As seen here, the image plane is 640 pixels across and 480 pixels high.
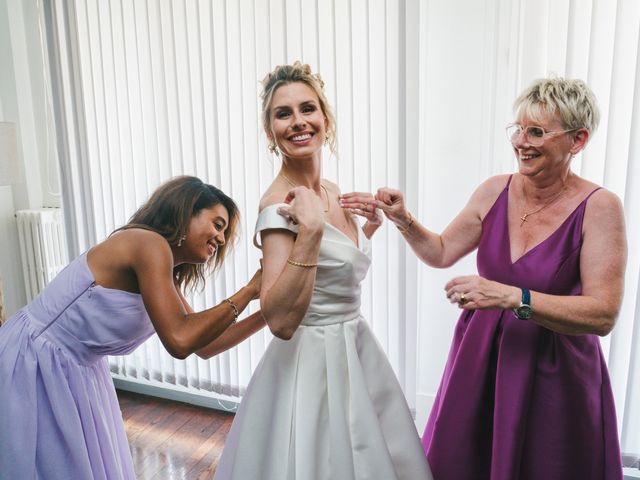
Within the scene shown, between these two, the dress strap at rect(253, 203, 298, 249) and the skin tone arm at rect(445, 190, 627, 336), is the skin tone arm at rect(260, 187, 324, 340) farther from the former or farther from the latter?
the skin tone arm at rect(445, 190, 627, 336)

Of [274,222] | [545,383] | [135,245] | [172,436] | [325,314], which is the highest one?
[274,222]

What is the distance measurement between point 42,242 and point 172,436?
1609 mm

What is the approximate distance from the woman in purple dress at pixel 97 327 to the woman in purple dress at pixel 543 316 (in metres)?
0.68

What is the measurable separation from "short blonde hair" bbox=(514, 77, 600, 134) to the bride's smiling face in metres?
0.56

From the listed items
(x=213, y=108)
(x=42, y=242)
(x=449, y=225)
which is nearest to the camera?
(x=449, y=225)

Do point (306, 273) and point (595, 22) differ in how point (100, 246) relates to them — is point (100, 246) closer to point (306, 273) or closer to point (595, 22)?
point (306, 273)

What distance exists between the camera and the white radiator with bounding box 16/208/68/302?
3529mm

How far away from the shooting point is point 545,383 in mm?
1419

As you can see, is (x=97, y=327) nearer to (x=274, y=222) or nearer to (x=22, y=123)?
(x=274, y=222)

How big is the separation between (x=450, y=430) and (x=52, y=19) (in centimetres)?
299

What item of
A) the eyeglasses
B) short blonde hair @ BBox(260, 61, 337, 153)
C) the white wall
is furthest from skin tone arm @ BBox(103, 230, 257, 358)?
the white wall

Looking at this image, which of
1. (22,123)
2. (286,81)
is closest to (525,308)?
(286,81)

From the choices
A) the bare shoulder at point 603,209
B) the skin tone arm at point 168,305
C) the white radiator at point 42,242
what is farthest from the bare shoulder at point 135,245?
the white radiator at point 42,242

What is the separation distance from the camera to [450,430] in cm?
156
